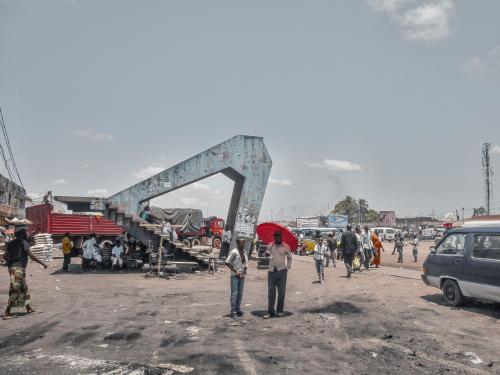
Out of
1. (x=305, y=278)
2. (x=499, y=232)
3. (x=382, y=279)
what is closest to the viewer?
(x=499, y=232)

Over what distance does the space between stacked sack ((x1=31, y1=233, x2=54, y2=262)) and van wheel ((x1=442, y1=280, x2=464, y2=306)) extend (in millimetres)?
18013

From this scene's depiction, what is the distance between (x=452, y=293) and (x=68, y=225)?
67.1ft

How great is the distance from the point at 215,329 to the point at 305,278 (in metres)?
7.83

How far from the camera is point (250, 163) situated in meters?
18.8

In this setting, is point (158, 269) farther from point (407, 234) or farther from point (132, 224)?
point (407, 234)

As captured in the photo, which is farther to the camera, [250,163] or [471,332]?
[250,163]

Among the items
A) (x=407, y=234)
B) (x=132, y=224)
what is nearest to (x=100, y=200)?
(x=132, y=224)

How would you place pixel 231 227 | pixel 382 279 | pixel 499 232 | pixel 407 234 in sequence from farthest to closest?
1. pixel 407 234
2. pixel 231 227
3. pixel 382 279
4. pixel 499 232

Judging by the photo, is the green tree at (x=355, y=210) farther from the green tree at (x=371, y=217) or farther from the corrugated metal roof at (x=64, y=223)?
the corrugated metal roof at (x=64, y=223)

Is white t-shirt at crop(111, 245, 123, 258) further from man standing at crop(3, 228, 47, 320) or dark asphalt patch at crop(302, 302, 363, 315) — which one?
dark asphalt patch at crop(302, 302, 363, 315)

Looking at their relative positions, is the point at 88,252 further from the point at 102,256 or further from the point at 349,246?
the point at 349,246

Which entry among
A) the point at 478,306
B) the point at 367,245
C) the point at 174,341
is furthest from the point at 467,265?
the point at 367,245

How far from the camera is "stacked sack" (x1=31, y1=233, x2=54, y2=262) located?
64.8 feet

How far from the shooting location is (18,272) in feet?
26.5
